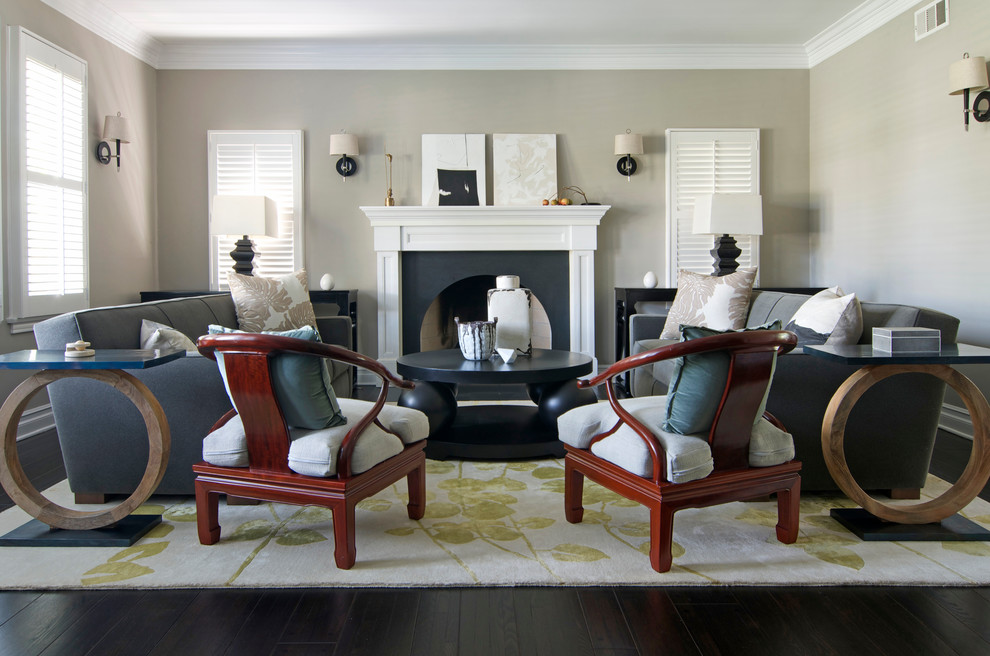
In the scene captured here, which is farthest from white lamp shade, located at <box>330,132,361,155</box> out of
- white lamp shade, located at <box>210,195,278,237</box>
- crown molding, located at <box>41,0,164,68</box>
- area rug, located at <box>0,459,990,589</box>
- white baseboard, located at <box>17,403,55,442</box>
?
area rug, located at <box>0,459,990,589</box>

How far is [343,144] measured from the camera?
18.0 ft

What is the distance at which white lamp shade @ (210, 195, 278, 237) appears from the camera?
5090mm

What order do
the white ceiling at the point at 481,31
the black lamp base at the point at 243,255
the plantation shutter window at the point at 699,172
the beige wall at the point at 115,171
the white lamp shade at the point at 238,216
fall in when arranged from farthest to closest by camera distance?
the plantation shutter window at the point at 699,172
the black lamp base at the point at 243,255
the white lamp shade at the point at 238,216
the white ceiling at the point at 481,31
the beige wall at the point at 115,171

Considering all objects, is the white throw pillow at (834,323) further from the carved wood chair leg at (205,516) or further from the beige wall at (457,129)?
the beige wall at (457,129)

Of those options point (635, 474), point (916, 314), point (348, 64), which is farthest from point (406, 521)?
point (348, 64)

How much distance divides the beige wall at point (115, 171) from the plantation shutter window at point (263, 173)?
1.60 feet

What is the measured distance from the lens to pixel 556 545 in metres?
2.33

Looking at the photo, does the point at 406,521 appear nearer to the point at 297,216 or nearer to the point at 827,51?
the point at 297,216

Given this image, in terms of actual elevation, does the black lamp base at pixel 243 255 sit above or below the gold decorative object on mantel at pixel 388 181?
below

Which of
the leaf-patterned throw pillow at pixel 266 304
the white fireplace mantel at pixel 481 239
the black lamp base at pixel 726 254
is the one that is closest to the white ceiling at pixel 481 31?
the white fireplace mantel at pixel 481 239

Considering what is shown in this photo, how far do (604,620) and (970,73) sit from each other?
3.65m

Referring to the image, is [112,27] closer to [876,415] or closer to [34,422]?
[34,422]

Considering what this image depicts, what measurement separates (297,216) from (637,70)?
311cm

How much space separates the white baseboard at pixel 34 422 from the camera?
392 centimetres
